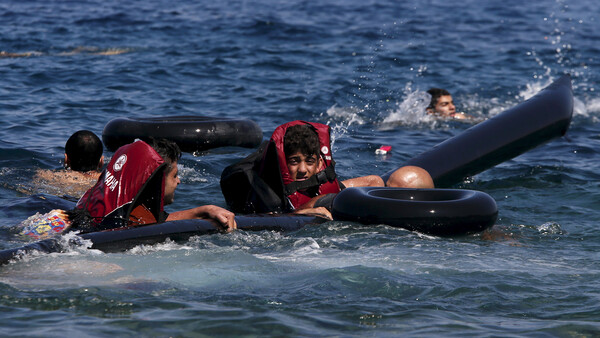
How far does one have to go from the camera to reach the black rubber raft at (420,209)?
622 cm

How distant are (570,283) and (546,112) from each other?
4.68 meters

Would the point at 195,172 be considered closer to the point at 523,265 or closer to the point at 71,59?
the point at 523,265

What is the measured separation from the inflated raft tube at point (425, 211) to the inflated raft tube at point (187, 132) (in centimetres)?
351

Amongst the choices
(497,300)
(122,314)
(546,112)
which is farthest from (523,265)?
(546,112)

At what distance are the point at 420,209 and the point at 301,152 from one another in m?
1.44

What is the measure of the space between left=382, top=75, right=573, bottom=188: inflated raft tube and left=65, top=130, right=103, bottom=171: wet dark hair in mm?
3119

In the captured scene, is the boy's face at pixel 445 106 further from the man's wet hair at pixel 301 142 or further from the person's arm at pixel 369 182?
the man's wet hair at pixel 301 142

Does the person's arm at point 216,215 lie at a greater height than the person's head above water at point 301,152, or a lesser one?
lesser

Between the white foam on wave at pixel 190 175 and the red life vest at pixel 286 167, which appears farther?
the white foam on wave at pixel 190 175

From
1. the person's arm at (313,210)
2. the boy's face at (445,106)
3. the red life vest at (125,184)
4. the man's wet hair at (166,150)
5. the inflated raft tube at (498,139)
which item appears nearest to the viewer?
the red life vest at (125,184)

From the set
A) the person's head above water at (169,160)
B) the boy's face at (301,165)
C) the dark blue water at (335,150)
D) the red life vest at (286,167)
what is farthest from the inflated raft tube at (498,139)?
the person's head above water at (169,160)

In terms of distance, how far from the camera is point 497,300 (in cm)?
550

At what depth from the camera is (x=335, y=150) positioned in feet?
38.3

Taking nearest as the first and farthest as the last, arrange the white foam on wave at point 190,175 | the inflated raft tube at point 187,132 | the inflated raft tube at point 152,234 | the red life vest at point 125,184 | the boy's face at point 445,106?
the inflated raft tube at point 152,234 → the red life vest at point 125,184 → the white foam on wave at point 190,175 → the inflated raft tube at point 187,132 → the boy's face at point 445,106
